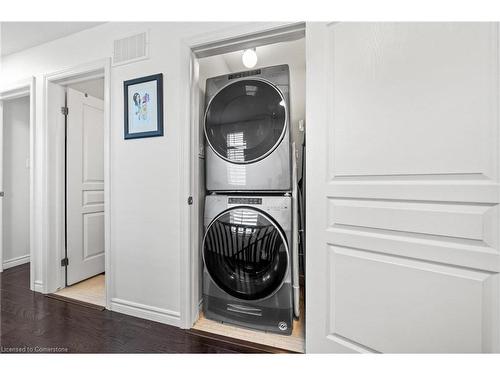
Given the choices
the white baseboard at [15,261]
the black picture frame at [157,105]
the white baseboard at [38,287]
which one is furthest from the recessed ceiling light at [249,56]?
the white baseboard at [15,261]

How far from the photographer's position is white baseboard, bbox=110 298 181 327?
59.1 inches

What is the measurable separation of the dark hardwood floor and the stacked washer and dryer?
0.24 m

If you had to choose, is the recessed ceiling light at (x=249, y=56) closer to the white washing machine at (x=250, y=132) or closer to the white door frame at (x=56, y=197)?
the white washing machine at (x=250, y=132)

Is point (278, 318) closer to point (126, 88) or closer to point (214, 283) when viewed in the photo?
point (214, 283)

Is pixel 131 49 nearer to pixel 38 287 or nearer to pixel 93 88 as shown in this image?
pixel 93 88

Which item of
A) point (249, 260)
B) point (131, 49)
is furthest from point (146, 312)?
point (131, 49)

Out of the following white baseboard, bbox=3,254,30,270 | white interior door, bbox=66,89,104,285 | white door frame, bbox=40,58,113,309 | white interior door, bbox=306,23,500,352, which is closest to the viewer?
white interior door, bbox=306,23,500,352

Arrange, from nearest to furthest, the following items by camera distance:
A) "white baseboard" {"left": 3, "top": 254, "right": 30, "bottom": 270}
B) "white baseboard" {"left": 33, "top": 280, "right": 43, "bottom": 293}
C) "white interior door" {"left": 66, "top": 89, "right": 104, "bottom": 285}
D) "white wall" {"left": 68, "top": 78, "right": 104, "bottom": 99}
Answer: "white baseboard" {"left": 33, "top": 280, "right": 43, "bottom": 293} < "white interior door" {"left": 66, "top": 89, "right": 104, "bottom": 285} < "white wall" {"left": 68, "top": 78, "right": 104, "bottom": 99} < "white baseboard" {"left": 3, "top": 254, "right": 30, "bottom": 270}

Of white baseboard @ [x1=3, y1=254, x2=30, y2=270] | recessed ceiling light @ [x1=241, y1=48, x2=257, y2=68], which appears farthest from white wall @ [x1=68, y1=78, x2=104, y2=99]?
white baseboard @ [x1=3, y1=254, x2=30, y2=270]

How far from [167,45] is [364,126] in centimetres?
143

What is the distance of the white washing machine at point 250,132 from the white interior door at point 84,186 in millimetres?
1532

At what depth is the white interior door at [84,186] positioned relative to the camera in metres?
2.10

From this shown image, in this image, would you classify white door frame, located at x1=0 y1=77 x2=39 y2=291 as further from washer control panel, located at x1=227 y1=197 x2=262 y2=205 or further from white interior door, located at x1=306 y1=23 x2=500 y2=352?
white interior door, located at x1=306 y1=23 x2=500 y2=352

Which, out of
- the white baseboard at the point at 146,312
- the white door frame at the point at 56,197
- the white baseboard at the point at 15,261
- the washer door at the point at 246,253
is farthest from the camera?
the white baseboard at the point at 15,261
